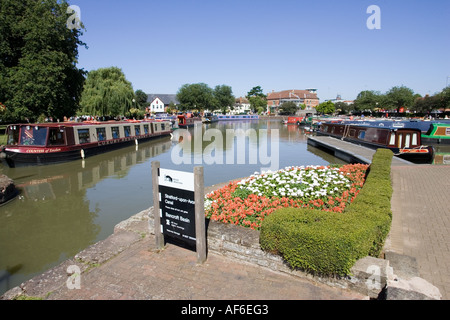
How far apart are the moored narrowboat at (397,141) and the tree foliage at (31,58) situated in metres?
23.8

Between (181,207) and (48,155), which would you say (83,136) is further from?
(181,207)

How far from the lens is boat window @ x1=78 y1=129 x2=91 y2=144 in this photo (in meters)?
19.8

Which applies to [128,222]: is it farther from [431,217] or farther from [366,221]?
[431,217]

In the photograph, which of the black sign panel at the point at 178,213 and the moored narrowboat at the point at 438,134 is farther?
the moored narrowboat at the point at 438,134

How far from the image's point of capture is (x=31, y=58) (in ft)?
65.9

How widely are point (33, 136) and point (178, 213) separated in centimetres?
1649

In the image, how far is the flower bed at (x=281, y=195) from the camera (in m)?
5.83

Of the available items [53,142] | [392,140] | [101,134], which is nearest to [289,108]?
[392,140]

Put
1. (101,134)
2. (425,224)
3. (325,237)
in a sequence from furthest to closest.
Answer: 1. (101,134)
2. (425,224)
3. (325,237)

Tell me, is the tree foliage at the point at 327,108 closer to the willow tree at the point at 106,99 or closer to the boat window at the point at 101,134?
the willow tree at the point at 106,99

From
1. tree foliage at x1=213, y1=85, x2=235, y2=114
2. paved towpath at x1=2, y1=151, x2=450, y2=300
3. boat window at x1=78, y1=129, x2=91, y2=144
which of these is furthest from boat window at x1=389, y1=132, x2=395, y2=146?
tree foliage at x1=213, y1=85, x2=235, y2=114

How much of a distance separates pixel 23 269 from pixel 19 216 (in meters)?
4.02

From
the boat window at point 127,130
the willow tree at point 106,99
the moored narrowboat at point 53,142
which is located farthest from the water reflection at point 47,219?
the willow tree at point 106,99

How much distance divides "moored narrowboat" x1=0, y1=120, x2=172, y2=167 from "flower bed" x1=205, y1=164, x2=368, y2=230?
13929 mm
